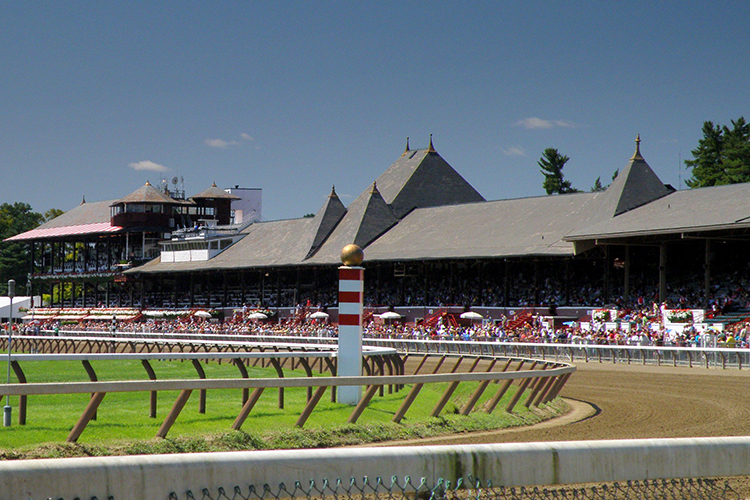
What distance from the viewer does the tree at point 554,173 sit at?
9138 cm

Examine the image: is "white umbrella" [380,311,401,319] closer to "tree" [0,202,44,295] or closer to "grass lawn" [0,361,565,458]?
"grass lawn" [0,361,565,458]

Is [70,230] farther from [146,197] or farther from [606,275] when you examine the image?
[606,275]

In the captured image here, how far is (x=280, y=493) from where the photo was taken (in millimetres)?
6020

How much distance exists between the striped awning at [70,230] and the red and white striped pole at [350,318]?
189 feet

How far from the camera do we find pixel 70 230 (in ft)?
244

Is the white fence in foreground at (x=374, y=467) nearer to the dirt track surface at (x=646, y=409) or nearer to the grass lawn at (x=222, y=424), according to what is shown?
the grass lawn at (x=222, y=424)

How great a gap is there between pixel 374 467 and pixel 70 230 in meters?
72.0

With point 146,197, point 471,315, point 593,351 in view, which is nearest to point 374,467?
point 593,351

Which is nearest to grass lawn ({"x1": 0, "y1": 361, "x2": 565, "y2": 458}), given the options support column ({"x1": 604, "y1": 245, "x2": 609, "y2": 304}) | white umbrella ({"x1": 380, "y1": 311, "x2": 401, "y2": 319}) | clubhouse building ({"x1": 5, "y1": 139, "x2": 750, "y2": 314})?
clubhouse building ({"x1": 5, "y1": 139, "x2": 750, "y2": 314})

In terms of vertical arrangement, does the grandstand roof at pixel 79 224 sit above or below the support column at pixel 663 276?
above

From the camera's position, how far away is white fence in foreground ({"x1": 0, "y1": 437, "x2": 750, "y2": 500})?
17.6ft

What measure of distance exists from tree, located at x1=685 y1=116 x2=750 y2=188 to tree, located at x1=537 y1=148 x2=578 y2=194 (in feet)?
40.4

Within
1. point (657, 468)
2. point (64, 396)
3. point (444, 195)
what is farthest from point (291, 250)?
point (657, 468)

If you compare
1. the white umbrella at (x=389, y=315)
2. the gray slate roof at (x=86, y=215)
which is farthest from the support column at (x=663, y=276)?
the gray slate roof at (x=86, y=215)
